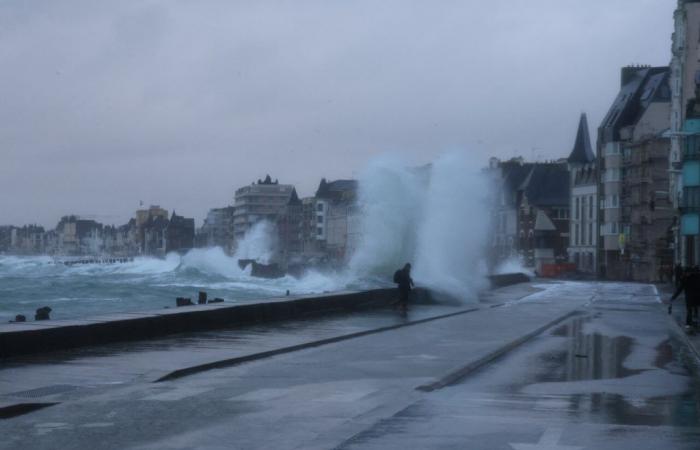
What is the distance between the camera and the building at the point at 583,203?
126 meters

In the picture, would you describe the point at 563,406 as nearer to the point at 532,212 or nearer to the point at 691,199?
the point at 691,199

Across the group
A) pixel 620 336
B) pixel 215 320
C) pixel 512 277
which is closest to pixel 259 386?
pixel 215 320

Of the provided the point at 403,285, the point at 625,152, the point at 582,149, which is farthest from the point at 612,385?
the point at 582,149

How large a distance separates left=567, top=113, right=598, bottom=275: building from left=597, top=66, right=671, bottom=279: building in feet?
14.1

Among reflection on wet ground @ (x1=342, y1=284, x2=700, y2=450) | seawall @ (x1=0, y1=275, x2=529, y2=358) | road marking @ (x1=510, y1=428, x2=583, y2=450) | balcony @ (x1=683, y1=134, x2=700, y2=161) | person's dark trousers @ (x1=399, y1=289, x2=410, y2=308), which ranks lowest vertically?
road marking @ (x1=510, y1=428, x2=583, y2=450)

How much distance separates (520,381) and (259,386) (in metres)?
3.57

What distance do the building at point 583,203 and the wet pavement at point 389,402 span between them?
10333cm

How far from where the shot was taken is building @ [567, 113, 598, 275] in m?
126

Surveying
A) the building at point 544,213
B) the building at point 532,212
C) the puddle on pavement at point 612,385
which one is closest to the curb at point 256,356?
the puddle on pavement at point 612,385

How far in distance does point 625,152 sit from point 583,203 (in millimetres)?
15202

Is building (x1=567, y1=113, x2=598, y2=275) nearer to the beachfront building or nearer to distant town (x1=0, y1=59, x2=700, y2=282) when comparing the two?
distant town (x1=0, y1=59, x2=700, y2=282)

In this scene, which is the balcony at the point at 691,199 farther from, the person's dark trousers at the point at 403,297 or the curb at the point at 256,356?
the curb at the point at 256,356

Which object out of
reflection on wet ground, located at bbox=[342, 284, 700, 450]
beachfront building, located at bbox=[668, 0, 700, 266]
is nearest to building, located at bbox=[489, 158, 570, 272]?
beachfront building, located at bbox=[668, 0, 700, 266]

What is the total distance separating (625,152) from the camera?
115375 millimetres
